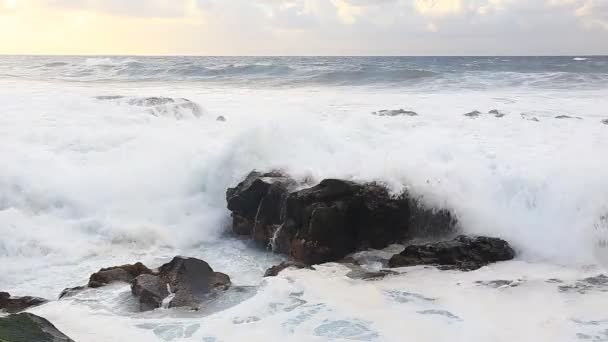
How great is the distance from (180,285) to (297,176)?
106 inches

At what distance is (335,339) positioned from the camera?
450 cm

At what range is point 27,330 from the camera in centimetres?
405

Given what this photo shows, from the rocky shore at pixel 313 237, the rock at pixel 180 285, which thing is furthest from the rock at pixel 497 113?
the rock at pixel 180 285

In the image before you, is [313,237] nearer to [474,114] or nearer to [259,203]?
[259,203]

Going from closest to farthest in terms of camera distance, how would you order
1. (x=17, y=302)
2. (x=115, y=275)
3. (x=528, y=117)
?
(x=17, y=302) → (x=115, y=275) → (x=528, y=117)

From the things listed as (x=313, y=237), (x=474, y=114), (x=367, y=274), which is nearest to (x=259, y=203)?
(x=313, y=237)

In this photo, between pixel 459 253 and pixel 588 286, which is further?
pixel 459 253

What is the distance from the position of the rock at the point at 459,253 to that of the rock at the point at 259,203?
1744mm

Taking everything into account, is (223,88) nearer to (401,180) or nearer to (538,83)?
(538,83)

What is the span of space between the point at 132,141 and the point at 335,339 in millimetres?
7744

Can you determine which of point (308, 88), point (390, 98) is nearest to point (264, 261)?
point (390, 98)

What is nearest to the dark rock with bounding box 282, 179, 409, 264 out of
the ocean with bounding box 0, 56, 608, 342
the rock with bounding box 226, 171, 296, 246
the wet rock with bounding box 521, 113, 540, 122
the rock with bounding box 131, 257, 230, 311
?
the ocean with bounding box 0, 56, 608, 342

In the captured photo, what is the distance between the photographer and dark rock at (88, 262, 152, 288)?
228 inches

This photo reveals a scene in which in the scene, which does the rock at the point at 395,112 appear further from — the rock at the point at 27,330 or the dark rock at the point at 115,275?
the rock at the point at 27,330
